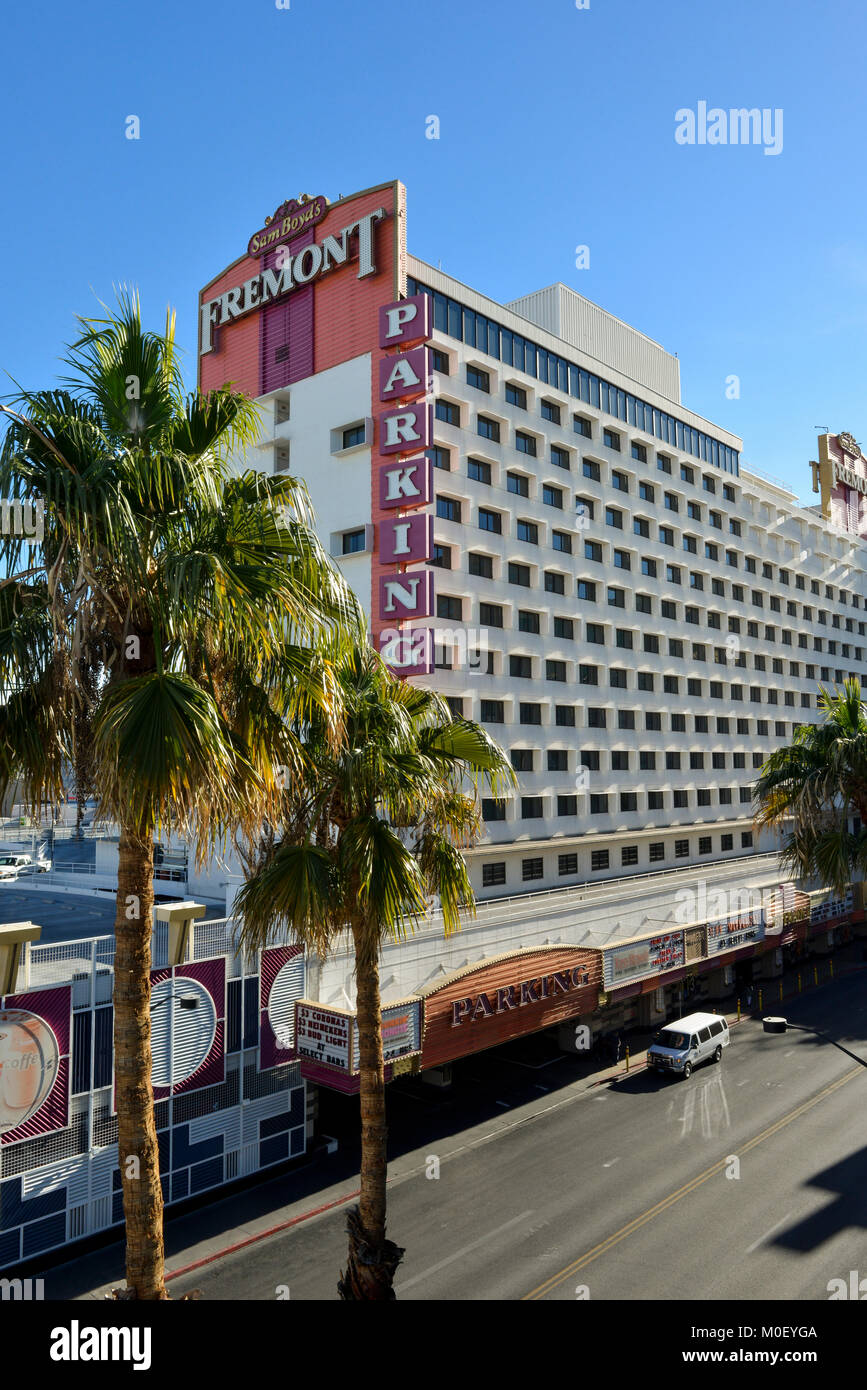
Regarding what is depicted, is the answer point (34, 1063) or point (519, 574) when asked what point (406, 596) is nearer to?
point (519, 574)

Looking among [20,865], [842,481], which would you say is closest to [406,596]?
[20,865]

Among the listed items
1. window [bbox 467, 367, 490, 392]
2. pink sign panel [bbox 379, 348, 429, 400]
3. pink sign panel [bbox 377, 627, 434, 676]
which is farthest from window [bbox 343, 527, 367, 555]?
window [bbox 467, 367, 490, 392]

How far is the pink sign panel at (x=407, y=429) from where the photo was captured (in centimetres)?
3666

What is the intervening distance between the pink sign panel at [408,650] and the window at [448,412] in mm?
10760

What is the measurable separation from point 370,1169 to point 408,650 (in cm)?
2355

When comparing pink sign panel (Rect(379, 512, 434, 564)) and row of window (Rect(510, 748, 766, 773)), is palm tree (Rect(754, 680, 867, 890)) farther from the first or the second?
pink sign panel (Rect(379, 512, 434, 564))

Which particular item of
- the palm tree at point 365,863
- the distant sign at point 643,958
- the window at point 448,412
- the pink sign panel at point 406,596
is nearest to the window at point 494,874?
the distant sign at point 643,958

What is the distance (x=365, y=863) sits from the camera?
45.6ft

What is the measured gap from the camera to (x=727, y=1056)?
41.2 metres

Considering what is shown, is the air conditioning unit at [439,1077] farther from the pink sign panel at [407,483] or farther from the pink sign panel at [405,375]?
the pink sign panel at [405,375]

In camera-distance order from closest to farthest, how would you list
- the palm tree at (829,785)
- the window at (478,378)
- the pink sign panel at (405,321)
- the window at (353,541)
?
1. the palm tree at (829,785)
2. the pink sign panel at (405,321)
3. the window at (353,541)
4. the window at (478,378)

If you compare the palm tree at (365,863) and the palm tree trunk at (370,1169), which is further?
the palm tree trunk at (370,1169)

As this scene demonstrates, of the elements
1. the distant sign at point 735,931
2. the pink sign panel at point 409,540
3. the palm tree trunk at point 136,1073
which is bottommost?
the distant sign at point 735,931
